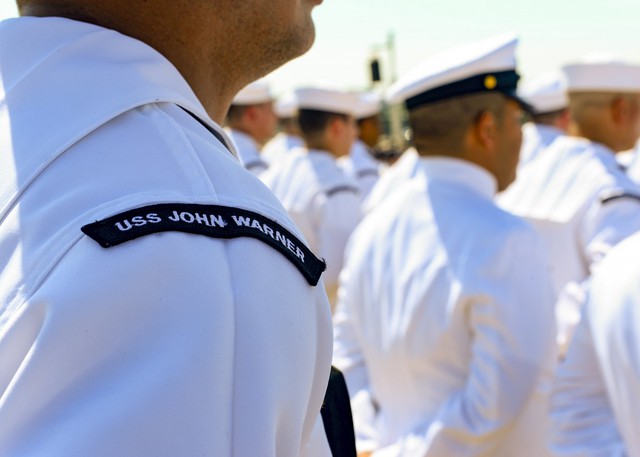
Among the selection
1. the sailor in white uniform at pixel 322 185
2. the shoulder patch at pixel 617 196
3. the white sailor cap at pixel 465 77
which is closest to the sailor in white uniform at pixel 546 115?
the sailor in white uniform at pixel 322 185

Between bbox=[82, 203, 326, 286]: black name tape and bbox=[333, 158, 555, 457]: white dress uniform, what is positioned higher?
bbox=[82, 203, 326, 286]: black name tape

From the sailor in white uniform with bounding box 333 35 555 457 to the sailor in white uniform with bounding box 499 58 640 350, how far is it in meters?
1.35

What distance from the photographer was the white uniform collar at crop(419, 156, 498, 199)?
3125 millimetres

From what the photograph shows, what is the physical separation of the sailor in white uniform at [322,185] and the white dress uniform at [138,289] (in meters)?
5.27

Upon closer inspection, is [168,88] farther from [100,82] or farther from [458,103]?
[458,103]

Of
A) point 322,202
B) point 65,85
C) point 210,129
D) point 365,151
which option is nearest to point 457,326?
point 210,129

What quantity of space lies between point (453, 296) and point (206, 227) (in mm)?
2042

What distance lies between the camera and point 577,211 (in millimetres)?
4855

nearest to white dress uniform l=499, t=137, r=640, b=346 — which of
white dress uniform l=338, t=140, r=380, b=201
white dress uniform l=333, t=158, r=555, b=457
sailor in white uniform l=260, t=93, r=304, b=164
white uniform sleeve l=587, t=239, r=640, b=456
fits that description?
white dress uniform l=333, t=158, r=555, b=457

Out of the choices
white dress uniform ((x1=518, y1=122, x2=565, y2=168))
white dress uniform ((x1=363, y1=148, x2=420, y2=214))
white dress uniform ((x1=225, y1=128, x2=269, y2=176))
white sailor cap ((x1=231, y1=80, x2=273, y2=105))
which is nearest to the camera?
white dress uniform ((x1=363, y1=148, x2=420, y2=214))

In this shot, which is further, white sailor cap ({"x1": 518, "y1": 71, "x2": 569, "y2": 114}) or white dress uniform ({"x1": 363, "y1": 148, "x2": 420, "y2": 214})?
white sailor cap ({"x1": 518, "y1": 71, "x2": 569, "y2": 114})

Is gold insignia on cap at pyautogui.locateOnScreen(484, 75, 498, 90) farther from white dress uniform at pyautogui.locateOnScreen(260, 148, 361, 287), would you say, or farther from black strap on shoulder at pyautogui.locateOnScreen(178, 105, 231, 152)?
white dress uniform at pyautogui.locateOnScreen(260, 148, 361, 287)

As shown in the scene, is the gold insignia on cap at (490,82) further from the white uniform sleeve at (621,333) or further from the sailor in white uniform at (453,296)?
the white uniform sleeve at (621,333)

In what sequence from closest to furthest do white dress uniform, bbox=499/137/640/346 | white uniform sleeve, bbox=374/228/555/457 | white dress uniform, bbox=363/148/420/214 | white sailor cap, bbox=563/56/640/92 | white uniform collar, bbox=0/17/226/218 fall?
white uniform collar, bbox=0/17/226/218
white uniform sleeve, bbox=374/228/555/457
white dress uniform, bbox=499/137/640/346
white sailor cap, bbox=563/56/640/92
white dress uniform, bbox=363/148/420/214
